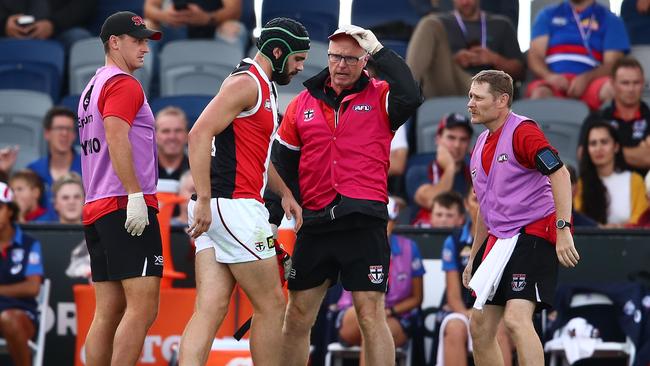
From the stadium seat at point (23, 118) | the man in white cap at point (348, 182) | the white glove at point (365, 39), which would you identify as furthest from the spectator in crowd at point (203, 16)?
the white glove at point (365, 39)

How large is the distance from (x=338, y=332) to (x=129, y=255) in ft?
10.3

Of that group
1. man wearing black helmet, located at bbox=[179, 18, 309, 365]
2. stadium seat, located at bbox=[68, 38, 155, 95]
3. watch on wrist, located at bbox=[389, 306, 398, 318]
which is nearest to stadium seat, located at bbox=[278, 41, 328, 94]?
stadium seat, located at bbox=[68, 38, 155, 95]

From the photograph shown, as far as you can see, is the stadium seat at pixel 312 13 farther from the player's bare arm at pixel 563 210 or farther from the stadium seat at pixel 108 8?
the player's bare arm at pixel 563 210

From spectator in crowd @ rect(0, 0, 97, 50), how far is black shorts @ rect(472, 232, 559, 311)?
25.1 feet

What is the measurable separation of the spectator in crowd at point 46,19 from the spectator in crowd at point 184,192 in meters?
3.69

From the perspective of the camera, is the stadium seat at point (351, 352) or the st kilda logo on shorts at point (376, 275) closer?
the st kilda logo on shorts at point (376, 275)

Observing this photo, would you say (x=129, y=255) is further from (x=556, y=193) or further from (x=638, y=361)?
(x=638, y=361)

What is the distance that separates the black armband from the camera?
818 cm

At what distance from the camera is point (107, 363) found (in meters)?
8.31

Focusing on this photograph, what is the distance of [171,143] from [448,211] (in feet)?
7.98

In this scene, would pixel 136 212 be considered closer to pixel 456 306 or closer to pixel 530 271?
pixel 530 271

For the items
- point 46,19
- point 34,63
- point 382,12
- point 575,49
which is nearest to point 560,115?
point 575,49

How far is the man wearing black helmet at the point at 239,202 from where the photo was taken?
8047 mm

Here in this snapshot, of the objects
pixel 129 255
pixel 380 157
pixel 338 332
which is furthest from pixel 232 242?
pixel 338 332
